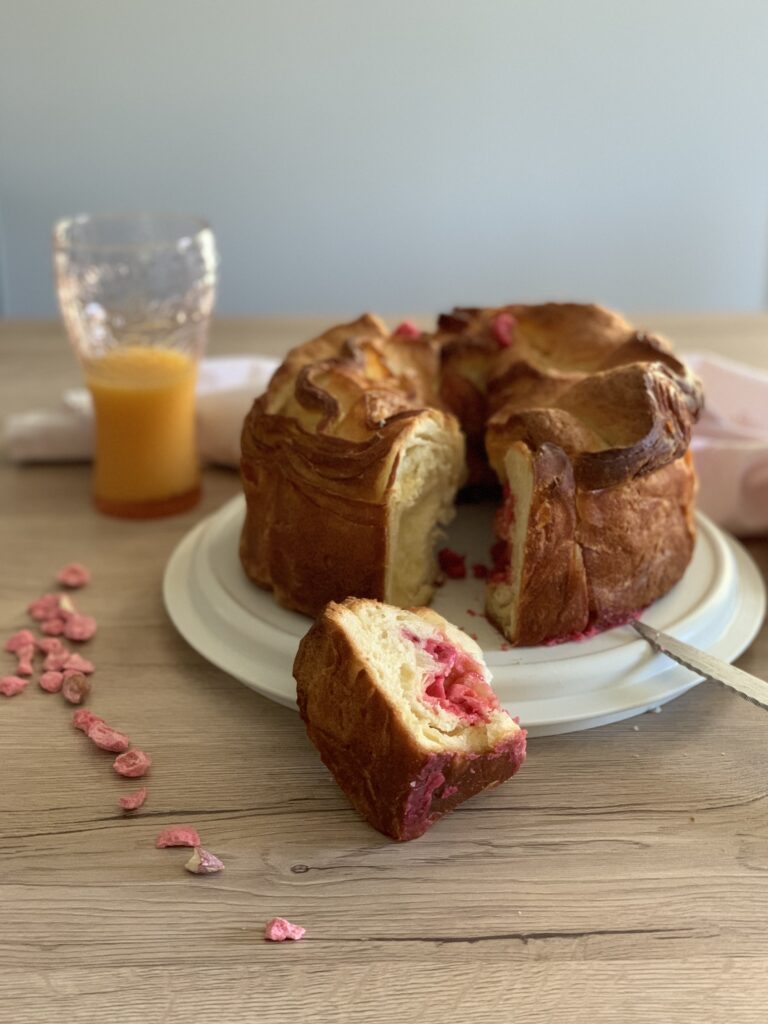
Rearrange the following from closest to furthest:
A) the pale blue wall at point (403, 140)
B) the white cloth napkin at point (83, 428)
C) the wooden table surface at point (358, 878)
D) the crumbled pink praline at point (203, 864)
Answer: the wooden table surface at point (358, 878) < the crumbled pink praline at point (203, 864) < the white cloth napkin at point (83, 428) < the pale blue wall at point (403, 140)

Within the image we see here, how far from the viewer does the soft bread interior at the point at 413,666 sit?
4.22ft

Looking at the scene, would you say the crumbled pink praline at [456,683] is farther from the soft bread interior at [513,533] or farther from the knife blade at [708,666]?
the knife blade at [708,666]

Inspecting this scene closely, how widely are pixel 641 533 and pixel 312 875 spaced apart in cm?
72

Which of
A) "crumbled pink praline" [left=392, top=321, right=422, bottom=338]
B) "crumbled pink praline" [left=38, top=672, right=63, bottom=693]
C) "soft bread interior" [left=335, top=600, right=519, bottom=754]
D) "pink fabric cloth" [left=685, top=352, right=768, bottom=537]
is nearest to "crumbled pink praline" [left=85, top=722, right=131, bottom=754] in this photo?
"crumbled pink praline" [left=38, top=672, right=63, bottom=693]

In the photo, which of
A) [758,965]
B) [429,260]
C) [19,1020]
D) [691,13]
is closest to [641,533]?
[758,965]

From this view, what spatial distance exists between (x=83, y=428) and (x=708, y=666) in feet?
4.99

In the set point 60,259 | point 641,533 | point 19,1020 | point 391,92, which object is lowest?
point 19,1020

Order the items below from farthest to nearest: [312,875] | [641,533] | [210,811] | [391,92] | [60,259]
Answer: [391,92], [60,259], [641,533], [210,811], [312,875]

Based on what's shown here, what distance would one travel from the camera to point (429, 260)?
426cm

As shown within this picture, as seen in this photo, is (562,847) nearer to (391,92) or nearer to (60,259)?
(60,259)

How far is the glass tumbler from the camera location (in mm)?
2107

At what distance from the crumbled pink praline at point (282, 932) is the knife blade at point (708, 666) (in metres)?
0.67

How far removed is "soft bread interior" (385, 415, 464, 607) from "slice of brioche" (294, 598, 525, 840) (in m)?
0.21

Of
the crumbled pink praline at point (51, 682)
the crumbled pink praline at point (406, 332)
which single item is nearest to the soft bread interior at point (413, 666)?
the crumbled pink praline at point (51, 682)
